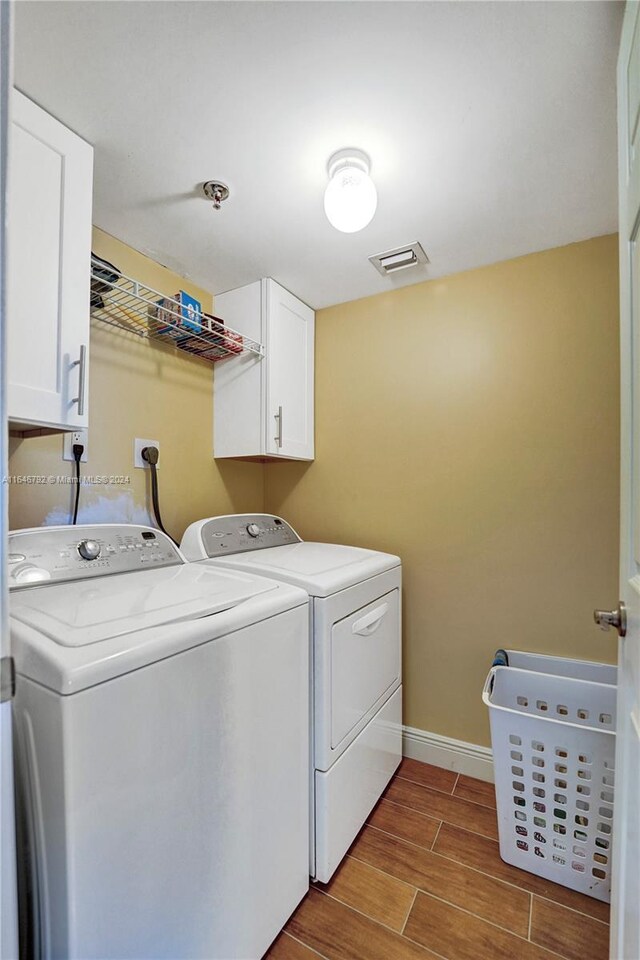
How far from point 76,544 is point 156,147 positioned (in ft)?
3.97

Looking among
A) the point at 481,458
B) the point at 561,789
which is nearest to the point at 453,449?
the point at 481,458

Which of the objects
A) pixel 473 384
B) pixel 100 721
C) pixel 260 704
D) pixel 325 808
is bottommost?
pixel 325 808

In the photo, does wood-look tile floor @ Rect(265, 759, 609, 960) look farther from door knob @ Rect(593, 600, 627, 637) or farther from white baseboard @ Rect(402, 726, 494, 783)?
door knob @ Rect(593, 600, 627, 637)

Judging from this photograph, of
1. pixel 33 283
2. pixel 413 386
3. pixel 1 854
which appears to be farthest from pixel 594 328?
pixel 1 854

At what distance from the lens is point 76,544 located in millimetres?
1239

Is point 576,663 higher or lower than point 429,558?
lower

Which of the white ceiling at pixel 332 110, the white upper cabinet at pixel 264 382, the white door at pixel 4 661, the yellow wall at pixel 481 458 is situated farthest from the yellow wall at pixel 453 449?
the white door at pixel 4 661

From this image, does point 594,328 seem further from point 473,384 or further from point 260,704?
point 260,704

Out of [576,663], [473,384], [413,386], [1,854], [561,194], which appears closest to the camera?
[1,854]

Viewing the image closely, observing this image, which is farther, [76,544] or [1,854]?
[76,544]

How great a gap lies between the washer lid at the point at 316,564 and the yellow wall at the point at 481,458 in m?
0.32

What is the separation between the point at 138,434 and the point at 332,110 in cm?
129

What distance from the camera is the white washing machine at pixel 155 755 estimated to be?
67 cm

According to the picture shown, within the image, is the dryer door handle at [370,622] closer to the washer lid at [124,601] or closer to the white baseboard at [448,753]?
the washer lid at [124,601]
